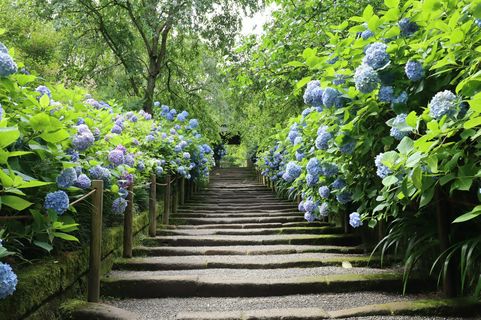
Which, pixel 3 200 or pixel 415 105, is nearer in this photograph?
pixel 3 200

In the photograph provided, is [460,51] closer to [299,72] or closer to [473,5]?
[473,5]

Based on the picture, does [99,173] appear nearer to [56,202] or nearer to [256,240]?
[56,202]

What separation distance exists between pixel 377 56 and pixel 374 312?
60.4 inches

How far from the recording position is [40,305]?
88.4 inches

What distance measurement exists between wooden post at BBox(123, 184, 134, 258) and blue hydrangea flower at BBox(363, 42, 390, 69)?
229cm

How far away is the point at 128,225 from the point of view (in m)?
3.91

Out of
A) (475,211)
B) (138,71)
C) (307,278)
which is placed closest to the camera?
(475,211)

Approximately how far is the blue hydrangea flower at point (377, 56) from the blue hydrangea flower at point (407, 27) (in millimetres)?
158

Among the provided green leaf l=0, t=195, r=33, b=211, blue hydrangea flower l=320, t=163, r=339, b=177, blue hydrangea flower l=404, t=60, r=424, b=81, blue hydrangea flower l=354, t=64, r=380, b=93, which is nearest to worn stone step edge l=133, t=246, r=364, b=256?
blue hydrangea flower l=320, t=163, r=339, b=177

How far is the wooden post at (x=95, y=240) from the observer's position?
2.79 meters

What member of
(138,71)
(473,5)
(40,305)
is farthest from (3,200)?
(138,71)

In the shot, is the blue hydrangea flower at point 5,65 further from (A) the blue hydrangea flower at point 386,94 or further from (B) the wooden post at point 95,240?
(A) the blue hydrangea flower at point 386,94

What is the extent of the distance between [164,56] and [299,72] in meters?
6.21

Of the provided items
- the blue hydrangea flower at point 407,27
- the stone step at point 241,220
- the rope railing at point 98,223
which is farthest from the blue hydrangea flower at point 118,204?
the stone step at point 241,220
